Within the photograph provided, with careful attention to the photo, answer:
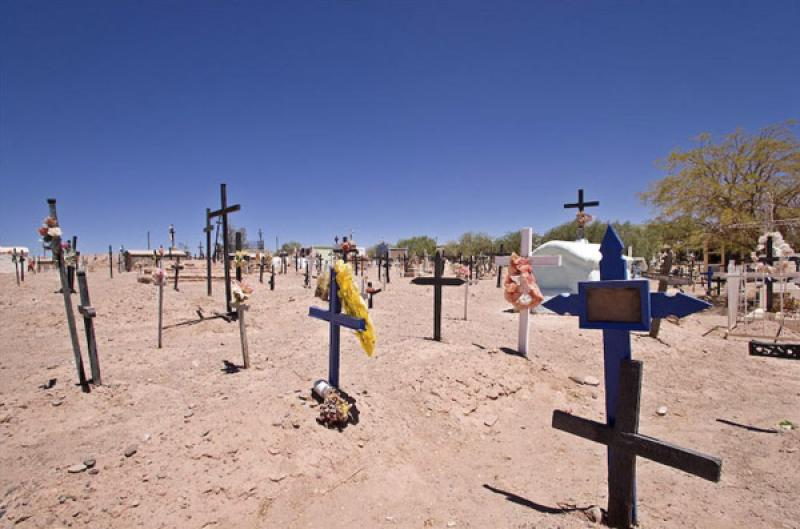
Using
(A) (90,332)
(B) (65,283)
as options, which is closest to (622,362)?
(A) (90,332)

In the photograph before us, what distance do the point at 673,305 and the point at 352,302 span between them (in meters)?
3.27

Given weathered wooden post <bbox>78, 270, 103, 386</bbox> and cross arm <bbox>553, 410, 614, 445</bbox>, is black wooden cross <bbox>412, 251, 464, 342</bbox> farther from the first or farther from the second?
weathered wooden post <bbox>78, 270, 103, 386</bbox>

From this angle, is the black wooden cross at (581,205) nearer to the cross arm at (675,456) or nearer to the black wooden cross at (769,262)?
the black wooden cross at (769,262)

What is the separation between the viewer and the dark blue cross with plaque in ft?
8.96

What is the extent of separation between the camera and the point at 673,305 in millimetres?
2803

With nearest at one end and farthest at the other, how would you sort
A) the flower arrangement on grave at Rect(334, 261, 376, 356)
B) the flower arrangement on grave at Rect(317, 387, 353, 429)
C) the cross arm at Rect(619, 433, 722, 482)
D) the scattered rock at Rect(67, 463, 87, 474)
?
the cross arm at Rect(619, 433, 722, 482), the scattered rock at Rect(67, 463, 87, 474), the flower arrangement on grave at Rect(317, 387, 353, 429), the flower arrangement on grave at Rect(334, 261, 376, 356)

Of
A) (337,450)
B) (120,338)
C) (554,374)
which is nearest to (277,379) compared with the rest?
(337,450)

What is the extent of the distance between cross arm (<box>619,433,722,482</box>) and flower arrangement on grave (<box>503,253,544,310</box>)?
425 centimetres

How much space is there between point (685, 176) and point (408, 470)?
2852cm

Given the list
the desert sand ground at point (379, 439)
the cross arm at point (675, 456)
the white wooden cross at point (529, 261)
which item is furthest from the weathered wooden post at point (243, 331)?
the cross arm at point (675, 456)

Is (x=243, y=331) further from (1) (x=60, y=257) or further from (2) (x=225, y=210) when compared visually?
(2) (x=225, y=210)

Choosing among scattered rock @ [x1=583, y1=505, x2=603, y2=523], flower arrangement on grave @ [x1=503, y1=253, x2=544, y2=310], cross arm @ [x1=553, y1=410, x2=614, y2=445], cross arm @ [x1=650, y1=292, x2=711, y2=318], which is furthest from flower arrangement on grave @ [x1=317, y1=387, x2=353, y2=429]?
flower arrangement on grave @ [x1=503, y1=253, x2=544, y2=310]

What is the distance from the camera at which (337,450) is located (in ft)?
13.8

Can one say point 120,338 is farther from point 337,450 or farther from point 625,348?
point 625,348
